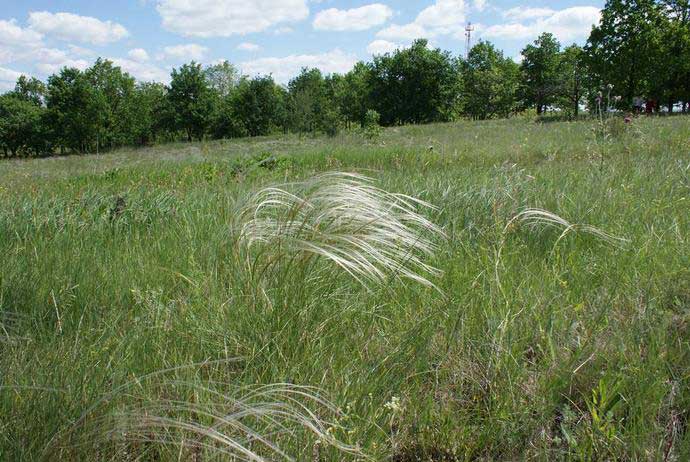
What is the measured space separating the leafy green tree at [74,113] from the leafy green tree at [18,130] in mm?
4859

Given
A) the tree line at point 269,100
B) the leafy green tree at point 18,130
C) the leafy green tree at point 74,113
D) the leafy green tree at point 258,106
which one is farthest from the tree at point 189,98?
the leafy green tree at point 18,130

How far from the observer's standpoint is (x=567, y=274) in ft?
7.48

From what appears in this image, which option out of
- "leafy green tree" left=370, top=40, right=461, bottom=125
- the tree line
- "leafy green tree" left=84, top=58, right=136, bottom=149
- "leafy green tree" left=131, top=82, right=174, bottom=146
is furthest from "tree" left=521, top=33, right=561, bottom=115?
"leafy green tree" left=84, top=58, right=136, bottom=149

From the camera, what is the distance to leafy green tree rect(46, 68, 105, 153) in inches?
1667

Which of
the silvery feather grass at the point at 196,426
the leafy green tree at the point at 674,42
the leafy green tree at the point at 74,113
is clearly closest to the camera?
the silvery feather grass at the point at 196,426

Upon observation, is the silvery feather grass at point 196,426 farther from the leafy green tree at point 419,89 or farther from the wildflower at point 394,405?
the leafy green tree at point 419,89

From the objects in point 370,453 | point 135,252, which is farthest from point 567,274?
point 135,252

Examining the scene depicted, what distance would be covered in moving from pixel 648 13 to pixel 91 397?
36.7 meters

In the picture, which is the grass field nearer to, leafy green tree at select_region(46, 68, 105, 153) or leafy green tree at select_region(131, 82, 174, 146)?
leafy green tree at select_region(46, 68, 105, 153)

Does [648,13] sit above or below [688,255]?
above

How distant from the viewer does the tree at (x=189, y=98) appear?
47.0m

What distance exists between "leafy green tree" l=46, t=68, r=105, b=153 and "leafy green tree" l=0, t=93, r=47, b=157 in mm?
4859

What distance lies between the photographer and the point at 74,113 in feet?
139

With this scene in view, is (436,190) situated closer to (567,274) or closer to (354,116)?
(567,274)
